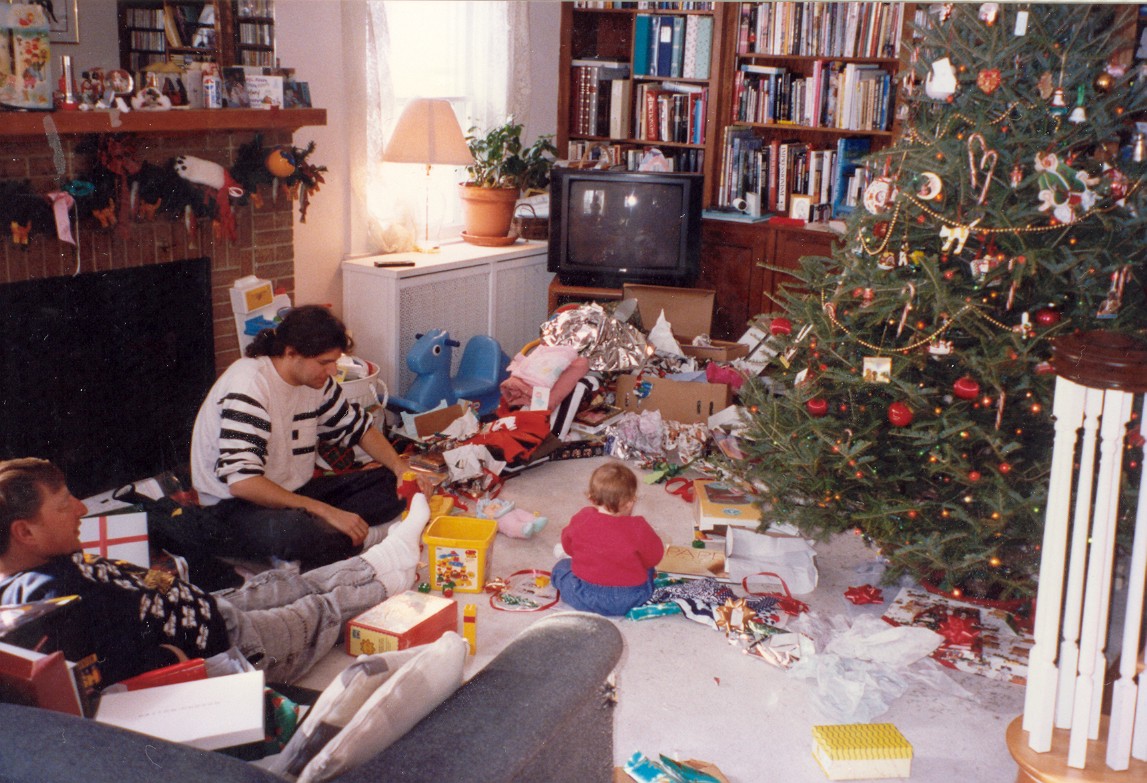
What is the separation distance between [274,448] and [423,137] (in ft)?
5.97

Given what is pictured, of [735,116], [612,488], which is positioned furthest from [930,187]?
[735,116]

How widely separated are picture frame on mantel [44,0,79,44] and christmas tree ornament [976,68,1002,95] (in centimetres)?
257

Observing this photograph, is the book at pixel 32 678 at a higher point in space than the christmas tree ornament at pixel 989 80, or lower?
lower

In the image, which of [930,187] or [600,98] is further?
[600,98]

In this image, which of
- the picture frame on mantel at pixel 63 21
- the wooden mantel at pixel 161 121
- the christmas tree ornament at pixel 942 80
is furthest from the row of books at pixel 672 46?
the picture frame on mantel at pixel 63 21

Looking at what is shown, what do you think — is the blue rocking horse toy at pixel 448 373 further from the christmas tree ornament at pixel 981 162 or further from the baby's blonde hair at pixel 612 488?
the christmas tree ornament at pixel 981 162

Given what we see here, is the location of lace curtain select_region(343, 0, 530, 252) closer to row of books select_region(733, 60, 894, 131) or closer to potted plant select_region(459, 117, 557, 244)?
potted plant select_region(459, 117, 557, 244)

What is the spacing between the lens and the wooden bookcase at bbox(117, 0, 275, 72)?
3.39m

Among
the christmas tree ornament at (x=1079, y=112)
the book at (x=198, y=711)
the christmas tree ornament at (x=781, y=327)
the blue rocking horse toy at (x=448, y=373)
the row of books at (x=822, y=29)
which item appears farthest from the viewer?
the row of books at (x=822, y=29)

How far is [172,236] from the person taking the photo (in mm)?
3701

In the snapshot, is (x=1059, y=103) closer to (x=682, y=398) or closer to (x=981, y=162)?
(x=981, y=162)

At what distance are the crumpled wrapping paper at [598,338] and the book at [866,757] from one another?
96.3 inches

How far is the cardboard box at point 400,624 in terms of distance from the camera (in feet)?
8.51

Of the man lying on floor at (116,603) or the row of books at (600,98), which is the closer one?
the man lying on floor at (116,603)
